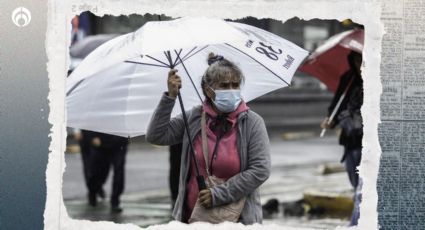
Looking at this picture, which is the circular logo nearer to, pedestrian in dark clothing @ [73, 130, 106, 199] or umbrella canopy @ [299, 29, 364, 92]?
umbrella canopy @ [299, 29, 364, 92]

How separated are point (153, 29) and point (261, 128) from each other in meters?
0.85

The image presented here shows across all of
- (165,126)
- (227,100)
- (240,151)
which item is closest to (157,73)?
(165,126)

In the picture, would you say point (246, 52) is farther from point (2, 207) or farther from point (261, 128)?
point (2, 207)

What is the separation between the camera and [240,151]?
568 centimetres

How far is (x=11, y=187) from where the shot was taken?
238 inches

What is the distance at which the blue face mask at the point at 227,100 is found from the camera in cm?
571

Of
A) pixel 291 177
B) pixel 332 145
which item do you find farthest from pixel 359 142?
pixel 332 145

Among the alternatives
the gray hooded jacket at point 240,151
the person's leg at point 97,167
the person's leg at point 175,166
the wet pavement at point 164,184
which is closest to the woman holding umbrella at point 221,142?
the gray hooded jacket at point 240,151

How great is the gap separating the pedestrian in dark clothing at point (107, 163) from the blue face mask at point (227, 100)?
5934 millimetres

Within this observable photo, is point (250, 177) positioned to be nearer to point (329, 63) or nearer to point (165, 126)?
point (165, 126)

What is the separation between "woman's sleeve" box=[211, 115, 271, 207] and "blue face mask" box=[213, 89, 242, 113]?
20 cm

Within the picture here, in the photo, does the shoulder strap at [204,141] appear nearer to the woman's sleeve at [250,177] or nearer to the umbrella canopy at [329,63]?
the woman's sleeve at [250,177]

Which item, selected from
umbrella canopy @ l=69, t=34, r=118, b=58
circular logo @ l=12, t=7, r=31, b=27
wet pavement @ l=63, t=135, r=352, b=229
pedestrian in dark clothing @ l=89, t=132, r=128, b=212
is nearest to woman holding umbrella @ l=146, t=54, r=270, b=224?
circular logo @ l=12, t=7, r=31, b=27

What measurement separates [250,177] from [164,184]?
27.5 ft
